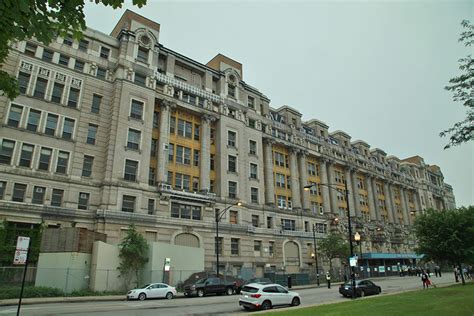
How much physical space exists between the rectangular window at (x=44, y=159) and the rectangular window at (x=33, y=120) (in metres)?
2.48

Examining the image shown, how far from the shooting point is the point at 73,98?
3916cm

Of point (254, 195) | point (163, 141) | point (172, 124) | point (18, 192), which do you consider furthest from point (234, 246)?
point (18, 192)

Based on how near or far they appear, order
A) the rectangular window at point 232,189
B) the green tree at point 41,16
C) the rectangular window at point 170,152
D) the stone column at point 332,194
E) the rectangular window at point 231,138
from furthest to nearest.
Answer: the stone column at point 332,194, the rectangular window at point 231,138, the rectangular window at point 232,189, the rectangular window at point 170,152, the green tree at point 41,16

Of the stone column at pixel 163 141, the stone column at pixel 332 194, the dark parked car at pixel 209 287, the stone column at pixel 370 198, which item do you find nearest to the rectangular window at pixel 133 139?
the stone column at pixel 163 141

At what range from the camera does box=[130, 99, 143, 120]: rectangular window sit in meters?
41.9

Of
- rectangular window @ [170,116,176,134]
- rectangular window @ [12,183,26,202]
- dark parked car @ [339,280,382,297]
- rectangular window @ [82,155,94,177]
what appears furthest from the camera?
rectangular window @ [170,116,176,134]

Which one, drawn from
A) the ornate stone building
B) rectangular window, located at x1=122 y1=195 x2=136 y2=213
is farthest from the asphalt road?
rectangular window, located at x1=122 y1=195 x2=136 y2=213

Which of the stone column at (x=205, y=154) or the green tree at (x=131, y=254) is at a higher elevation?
the stone column at (x=205, y=154)

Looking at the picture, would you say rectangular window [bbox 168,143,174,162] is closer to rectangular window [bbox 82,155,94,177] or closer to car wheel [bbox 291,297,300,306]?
rectangular window [bbox 82,155,94,177]

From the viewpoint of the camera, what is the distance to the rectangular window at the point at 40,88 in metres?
36.6

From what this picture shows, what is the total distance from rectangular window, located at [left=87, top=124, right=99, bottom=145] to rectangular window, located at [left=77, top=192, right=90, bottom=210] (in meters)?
6.45

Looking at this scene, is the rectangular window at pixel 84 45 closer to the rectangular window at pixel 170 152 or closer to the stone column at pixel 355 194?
the rectangular window at pixel 170 152

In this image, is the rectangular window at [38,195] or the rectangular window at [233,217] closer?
the rectangular window at [38,195]

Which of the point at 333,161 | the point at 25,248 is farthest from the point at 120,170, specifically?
the point at 333,161
